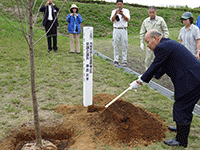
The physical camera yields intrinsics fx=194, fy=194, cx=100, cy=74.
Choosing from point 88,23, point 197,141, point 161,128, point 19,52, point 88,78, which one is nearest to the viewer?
point 197,141

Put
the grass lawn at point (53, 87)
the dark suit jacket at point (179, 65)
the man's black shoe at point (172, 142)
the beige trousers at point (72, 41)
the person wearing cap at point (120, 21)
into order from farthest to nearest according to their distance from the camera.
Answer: the beige trousers at point (72, 41), the person wearing cap at point (120, 21), the grass lawn at point (53, 87), the man's black shoe at point (172, 142), the dark suit jacket at point (179, 65)

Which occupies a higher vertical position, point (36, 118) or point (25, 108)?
point (36, 118)

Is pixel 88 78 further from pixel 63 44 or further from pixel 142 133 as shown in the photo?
pixel 63 44

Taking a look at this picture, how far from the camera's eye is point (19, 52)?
771 centimetres

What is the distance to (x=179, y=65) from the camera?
9.05ft

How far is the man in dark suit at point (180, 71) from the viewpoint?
2.69 m

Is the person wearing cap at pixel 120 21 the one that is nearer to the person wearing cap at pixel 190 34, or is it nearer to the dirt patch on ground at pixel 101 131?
the person wearing cap at pixel 190 34

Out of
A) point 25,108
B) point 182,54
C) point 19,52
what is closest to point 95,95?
point 25,108

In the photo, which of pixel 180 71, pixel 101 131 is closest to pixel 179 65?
pixel 180 71

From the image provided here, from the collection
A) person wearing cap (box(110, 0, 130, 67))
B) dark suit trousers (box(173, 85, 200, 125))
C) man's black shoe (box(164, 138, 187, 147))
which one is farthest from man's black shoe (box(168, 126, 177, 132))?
person wearing cap (box(110, 0, 130, 67))

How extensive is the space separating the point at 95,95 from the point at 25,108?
165 centimetres

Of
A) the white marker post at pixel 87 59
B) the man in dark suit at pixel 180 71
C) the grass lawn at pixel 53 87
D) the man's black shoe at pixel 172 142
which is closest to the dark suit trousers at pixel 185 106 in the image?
the man in dark suit at pixel 180 71

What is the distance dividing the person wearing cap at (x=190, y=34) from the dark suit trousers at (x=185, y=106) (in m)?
2.26

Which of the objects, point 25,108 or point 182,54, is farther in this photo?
point 25,108
